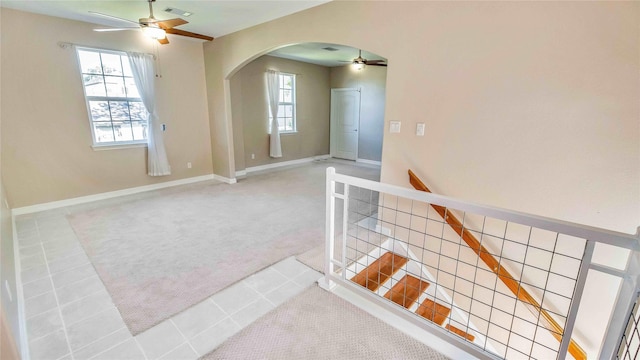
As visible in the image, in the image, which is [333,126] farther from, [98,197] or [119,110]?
[98,197]

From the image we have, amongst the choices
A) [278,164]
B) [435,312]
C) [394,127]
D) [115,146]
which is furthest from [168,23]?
[278,164]

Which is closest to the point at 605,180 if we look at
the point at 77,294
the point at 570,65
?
the point at 570,65

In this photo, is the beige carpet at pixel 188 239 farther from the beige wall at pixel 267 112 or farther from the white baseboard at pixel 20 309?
the beige wall at pixel 267 112

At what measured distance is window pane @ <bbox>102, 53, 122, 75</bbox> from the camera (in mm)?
4336

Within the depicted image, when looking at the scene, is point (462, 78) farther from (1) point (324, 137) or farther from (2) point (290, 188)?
(1) point (324, 137)

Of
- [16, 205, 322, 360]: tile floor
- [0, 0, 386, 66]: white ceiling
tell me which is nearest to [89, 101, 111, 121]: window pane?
[0, 0, 386, 66]: white ceiling

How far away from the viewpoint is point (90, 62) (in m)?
4.20

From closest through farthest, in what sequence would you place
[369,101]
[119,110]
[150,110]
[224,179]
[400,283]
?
[400,283], [119,110], [150,110], [224,179], [369,101]

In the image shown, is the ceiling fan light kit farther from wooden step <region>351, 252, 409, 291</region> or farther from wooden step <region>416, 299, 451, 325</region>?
wooden step <region>416, 299, 451, 325</region>

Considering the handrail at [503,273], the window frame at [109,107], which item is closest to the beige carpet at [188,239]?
the window frame at [109,107]

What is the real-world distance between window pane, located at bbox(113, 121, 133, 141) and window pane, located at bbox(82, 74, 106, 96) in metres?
0.49

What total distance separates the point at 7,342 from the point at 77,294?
1.17 m

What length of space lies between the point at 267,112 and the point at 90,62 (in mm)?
3347

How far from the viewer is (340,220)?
3561 millimetres
